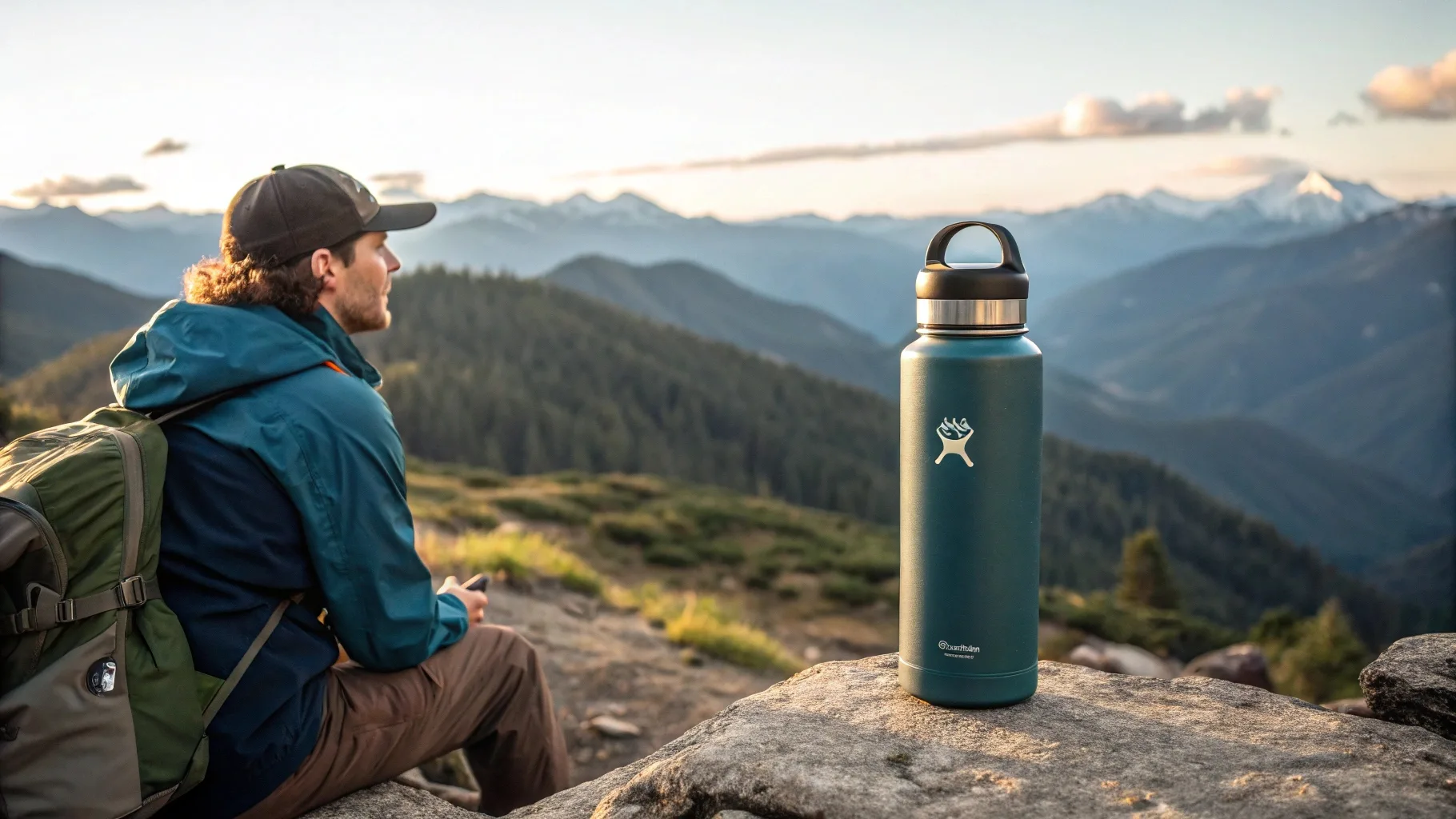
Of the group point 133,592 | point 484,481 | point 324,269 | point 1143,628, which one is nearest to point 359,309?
point 324,269

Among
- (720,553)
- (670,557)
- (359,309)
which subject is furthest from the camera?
(720,553)

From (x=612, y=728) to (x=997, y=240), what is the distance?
479 centimetres

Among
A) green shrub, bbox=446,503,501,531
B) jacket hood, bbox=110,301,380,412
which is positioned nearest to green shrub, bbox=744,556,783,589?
green shrub, bbox=446,503,501,531

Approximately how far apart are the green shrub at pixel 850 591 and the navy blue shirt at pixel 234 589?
14.4m

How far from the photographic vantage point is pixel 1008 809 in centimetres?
218

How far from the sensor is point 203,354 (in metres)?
2.66

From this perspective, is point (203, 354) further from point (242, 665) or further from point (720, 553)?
point (720, 553)

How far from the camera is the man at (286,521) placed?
262 cm

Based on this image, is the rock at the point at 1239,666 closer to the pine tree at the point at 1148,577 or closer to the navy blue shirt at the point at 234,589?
the navy blue shirt at the point at 234,589

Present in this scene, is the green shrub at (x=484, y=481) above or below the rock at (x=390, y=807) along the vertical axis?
below

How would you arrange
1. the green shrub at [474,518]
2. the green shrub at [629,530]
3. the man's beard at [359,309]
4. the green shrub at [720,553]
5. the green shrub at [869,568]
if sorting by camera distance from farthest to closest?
the green shrub at [869,568], the green shrub at [720,553], the green shrub at [629,530], the green shrub at [474,518], the man's beard at [359,309]

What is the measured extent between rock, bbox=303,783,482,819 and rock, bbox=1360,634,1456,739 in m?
2.59

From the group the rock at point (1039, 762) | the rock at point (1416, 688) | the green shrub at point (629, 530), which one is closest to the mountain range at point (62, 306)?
the green shrub at point (629, 530)

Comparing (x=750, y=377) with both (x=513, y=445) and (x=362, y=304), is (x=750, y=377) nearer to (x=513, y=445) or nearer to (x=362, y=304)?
(x=513, y=445)
